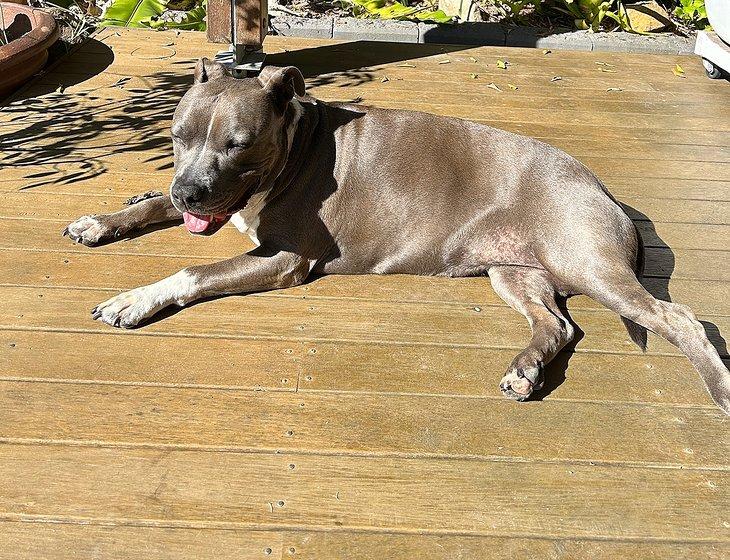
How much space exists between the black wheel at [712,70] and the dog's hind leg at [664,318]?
3.86 metres

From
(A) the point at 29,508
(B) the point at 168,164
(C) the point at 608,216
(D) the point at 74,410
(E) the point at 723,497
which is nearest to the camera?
(A) the point at 29,508

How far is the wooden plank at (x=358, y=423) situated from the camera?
102 inches

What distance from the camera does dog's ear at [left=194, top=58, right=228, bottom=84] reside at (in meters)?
3.37

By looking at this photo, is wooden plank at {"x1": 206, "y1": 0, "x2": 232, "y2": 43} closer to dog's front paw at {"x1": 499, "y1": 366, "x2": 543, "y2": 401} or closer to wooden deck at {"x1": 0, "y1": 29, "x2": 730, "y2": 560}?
wooden deck at {"x1": 0, "y1": 29, "x2": 730, "y2": 560}

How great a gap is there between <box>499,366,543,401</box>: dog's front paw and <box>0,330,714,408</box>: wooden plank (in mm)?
46

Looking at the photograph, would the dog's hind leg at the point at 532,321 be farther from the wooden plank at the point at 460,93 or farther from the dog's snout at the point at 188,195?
the wooden plank at the point at 460,93

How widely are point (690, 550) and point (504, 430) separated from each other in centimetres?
67

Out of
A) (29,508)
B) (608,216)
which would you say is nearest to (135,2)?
(608,216)

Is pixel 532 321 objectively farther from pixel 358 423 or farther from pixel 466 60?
pixel 466 60

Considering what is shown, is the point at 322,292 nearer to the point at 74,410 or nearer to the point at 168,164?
the point at 74,410

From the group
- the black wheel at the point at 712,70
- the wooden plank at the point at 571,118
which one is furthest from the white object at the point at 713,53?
the wooden plank at the point at 571,118

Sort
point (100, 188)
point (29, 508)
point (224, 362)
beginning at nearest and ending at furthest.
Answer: point (29, 508), point (224, 362), point (100, 188)

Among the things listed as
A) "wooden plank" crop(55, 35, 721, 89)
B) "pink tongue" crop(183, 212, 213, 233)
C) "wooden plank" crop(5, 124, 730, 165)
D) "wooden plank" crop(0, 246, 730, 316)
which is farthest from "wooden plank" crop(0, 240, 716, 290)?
"wooden plank" crop(55, 35, 721, 89)

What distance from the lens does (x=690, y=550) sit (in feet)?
7.50
